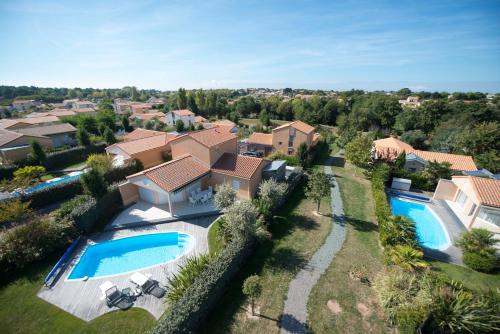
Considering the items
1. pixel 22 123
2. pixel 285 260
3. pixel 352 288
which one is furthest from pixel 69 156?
pixel 352 288

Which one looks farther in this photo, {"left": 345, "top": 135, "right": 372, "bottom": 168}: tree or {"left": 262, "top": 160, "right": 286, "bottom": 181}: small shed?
{"left": 345, "top": 135, "right": 372, "bottom": 168}: tree

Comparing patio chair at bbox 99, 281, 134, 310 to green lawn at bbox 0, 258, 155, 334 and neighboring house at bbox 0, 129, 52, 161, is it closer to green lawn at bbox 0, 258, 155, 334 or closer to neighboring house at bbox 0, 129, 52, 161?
green lawn at bbox 0, 258, 155, 334

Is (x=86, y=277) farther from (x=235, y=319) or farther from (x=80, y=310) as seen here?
(x=235, y=319)

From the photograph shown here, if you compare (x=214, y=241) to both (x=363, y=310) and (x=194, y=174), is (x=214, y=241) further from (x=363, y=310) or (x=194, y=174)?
(x=363, y=310)

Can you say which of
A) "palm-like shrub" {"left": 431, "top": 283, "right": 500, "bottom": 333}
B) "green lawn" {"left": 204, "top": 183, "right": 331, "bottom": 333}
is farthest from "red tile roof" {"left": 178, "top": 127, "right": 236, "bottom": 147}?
"palm-like shrub" {"left": 431, "top": 283, "right": 500, "bottom": 333}

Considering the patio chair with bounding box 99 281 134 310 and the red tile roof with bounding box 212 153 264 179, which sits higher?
the red tile roof with bounding box 212 153 264 179

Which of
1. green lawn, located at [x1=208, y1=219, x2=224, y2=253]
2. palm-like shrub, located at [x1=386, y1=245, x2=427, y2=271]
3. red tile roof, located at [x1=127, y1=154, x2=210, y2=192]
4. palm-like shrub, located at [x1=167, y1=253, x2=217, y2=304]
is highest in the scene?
red tile roof, located at [x1=127, y1=154, x2=210, y2=192]

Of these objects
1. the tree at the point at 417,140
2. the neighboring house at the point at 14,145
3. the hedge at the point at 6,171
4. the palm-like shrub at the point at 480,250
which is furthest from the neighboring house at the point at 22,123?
the tree at the point at 417,140
